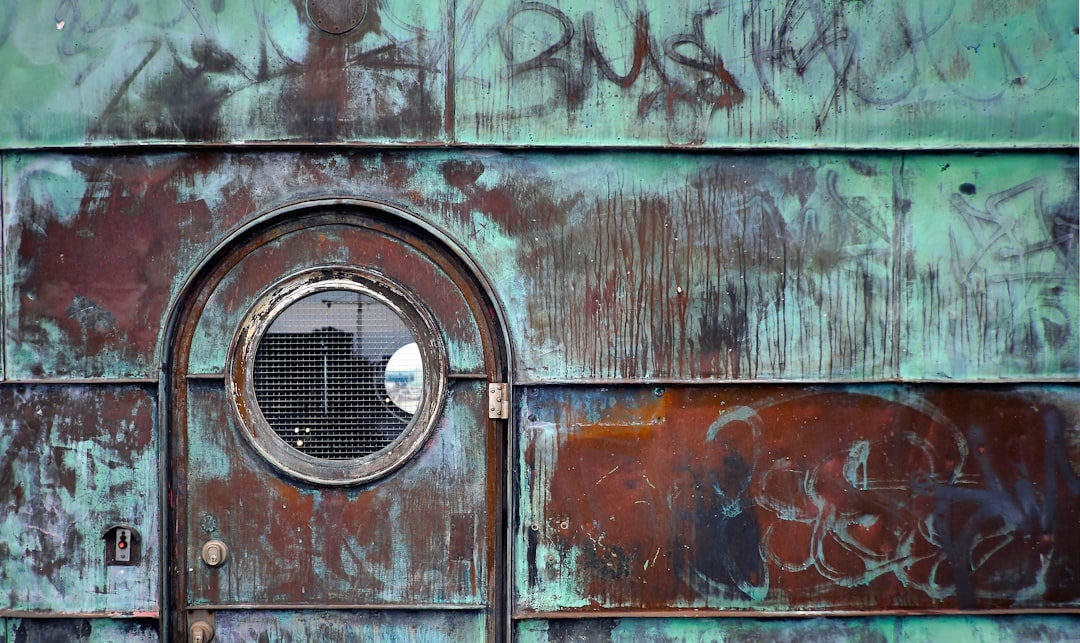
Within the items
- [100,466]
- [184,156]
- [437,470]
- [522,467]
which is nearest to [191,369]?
[100,466]

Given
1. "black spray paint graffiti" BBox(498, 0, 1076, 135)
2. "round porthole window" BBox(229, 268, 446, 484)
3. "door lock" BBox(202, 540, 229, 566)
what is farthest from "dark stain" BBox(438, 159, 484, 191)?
"door lock" BBox(202, 540, 229, 566)

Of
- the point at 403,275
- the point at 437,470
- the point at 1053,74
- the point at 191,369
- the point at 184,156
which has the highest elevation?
the point at 1053,74

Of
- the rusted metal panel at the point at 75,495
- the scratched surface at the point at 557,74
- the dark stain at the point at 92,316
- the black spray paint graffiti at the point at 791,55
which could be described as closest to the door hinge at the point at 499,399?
the scratched surface at the point at 557,74

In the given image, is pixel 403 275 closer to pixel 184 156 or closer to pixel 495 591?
pixel 184 156

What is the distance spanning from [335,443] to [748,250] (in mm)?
1742

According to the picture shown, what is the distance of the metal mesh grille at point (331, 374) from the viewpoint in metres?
3.29

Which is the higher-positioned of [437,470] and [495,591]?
[437,470]

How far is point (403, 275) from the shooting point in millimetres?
3316

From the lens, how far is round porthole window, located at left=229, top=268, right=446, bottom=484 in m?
3.28

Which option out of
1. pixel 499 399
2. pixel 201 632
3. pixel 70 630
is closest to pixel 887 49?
pixel 499 399

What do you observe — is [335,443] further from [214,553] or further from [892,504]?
[892,504]

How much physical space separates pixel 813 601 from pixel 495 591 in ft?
3.99

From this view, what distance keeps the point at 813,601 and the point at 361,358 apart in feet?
6.43

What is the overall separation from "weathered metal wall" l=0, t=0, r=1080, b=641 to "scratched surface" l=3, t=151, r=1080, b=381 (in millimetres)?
12
